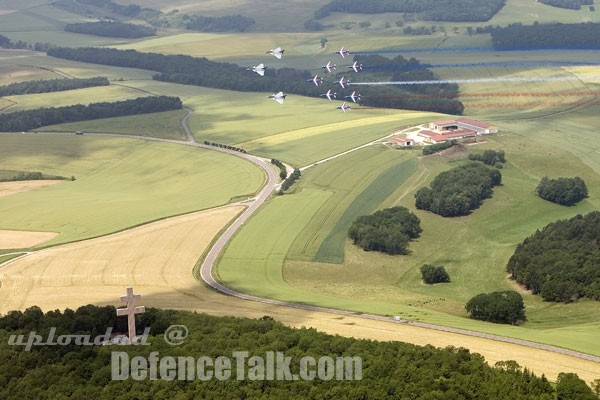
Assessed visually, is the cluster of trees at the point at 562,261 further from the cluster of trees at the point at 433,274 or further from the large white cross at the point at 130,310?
the large white cross at the point at 130,310

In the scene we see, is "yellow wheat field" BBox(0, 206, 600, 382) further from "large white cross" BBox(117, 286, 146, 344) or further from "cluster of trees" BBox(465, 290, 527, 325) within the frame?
"large white cross" BBox(117, 286, 146, 344)

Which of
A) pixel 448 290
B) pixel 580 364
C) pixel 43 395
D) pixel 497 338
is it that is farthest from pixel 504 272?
pixel 43 395

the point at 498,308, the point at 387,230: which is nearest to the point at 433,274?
the point at 387,230

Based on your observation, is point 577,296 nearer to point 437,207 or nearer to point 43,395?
point 437,207

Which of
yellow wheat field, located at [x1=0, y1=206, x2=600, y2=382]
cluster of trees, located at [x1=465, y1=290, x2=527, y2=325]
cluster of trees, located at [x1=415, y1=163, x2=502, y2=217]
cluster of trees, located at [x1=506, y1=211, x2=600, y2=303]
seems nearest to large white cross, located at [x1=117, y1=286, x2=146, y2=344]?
yellow wheat field, located at [x1=0, y1=206, x2=600, y2=382]

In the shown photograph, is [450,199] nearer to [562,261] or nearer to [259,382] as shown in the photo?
[562,261]

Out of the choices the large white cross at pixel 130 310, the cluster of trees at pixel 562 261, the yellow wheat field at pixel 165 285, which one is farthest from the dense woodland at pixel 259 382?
the cluster of trees at pixel 562 261
